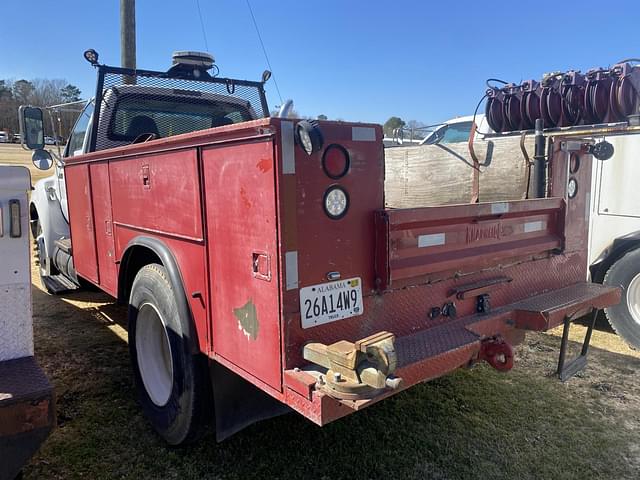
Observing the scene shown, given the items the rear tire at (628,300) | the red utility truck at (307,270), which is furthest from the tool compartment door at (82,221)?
the rear tire at (628,300)

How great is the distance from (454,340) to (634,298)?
3.20 meters

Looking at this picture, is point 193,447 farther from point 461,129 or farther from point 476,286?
point 461,129

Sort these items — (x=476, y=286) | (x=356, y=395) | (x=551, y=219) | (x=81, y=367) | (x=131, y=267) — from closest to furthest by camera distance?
1. (x=356, y=395)
2. (x=476, y=286)
3. (x=551, y=219)
4. (x=131, y=267)
5. (x=81, y=367)

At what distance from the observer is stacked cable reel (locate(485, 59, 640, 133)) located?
17.4 feet

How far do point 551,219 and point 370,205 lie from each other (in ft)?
5.17

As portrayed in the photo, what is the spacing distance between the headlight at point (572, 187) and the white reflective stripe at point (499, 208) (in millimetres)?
735

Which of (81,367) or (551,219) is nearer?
(551,219)

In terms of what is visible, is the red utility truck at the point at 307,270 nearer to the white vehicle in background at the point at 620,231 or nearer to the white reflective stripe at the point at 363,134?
the white reflective stripe at the point at 363,134

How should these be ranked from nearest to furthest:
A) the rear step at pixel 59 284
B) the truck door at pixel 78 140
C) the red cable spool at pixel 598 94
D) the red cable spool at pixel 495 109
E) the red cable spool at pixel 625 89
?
the truck door at pixel 78 140, the rear step at pixel 59 284, the red cable spool at pixel 625 89, the red cable spool at pixel 598 94, the red cable spool at pixel 495 109

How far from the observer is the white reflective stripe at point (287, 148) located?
2.01 m

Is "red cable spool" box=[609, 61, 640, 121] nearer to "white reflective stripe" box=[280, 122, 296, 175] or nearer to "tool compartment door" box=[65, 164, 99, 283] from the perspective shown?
"white reflective stripe" box=[280, 122, 296, 175]

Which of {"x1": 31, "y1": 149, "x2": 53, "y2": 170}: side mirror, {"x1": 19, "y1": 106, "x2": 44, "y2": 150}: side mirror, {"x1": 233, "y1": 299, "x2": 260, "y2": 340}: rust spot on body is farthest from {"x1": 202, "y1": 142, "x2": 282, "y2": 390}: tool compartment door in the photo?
{"x1": 31, "y1": 149, "x2": 53, "y2": 170}: side mirror

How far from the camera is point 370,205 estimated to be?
231cm

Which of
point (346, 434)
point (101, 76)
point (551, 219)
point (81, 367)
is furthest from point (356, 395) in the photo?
point (101, 76)
